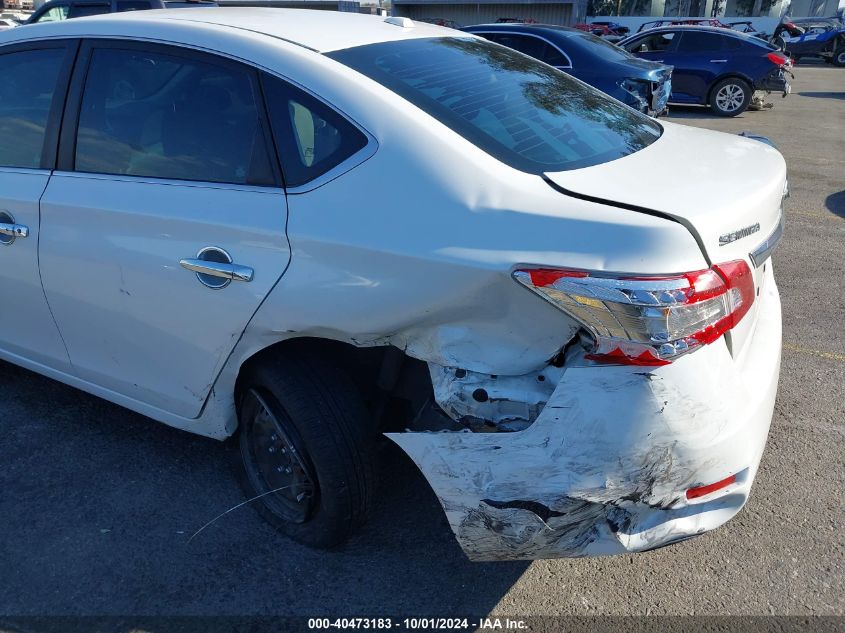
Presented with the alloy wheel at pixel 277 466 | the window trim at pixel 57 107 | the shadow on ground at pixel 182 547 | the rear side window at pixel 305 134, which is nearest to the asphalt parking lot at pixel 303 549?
the shadow on ground at pixel 182 547

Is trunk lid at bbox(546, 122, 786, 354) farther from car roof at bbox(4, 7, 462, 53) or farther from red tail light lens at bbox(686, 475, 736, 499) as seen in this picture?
car roof at bbox(4, 7, 462, 53)

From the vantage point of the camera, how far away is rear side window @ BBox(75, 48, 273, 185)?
2.51 m

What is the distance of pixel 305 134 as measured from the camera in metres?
2.40

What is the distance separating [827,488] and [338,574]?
198 cm

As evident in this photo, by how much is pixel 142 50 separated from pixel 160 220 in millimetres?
715

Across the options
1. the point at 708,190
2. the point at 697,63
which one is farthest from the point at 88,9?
the point at 708,190

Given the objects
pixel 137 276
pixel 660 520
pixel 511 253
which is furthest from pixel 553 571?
pixel 137 276

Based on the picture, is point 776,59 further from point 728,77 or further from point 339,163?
point 339,163

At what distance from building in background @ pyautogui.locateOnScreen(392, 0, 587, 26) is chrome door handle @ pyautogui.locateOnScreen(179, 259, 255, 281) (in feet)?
131

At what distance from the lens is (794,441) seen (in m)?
3.31

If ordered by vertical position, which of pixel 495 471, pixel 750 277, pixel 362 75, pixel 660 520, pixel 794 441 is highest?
pixel 362 75

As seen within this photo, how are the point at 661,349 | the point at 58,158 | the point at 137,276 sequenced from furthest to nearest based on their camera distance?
the point at 58,158, the point at 137,276, the point at 661,349

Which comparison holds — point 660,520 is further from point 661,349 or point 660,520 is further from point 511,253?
point 511,253

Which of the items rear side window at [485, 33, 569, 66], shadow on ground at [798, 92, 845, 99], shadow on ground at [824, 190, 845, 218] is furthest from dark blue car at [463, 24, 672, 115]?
shadow on ground at [798, 92, 845, 99]
